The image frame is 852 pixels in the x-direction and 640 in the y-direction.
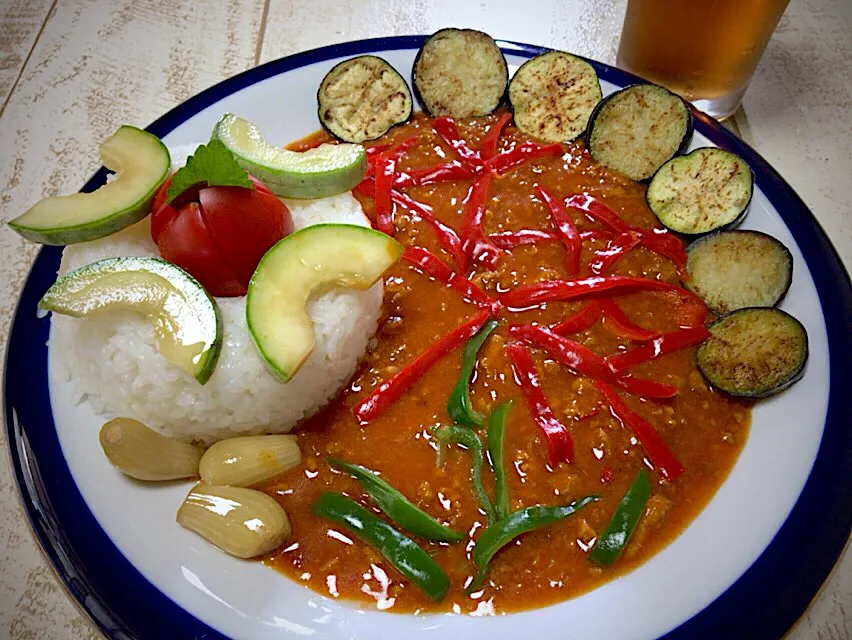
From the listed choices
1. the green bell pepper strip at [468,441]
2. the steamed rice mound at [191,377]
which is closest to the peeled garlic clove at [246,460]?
the steamed rice mound at [191,377]

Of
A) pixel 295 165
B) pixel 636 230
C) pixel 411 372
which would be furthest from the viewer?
pixel 636 230

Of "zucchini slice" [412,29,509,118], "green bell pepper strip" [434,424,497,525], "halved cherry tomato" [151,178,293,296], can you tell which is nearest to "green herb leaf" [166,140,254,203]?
"halved cherry tomato" [151,178,293,296]

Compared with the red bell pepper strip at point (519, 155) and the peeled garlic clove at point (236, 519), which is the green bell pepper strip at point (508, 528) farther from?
the red bell pepper strip at point (519, 155)

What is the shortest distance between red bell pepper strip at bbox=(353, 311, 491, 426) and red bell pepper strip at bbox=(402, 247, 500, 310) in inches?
3.0

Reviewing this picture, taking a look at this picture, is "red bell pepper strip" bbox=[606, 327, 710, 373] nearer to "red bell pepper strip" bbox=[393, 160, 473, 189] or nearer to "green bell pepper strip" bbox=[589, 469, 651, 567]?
"green bell pepper strip" bbox=[589, 469, 651, 567]

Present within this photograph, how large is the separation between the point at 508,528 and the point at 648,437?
1.96 ft

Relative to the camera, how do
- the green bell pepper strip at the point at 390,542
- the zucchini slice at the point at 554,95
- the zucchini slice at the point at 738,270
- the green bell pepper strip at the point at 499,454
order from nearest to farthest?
the green bell pepper strip at the point at 390,542 → the green bell pepper strip at the point at 499,454 → the zucchini slice at the point at 738,270 → the zucchini slice at the point at 554,95

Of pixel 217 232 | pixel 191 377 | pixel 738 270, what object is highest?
pixel 738 270

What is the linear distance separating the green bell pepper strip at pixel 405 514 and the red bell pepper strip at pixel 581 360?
2.47 ft

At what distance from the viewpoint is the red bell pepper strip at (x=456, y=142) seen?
10.5 ft

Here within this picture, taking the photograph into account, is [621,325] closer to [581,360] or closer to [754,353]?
[581,360]

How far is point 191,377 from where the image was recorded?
2393 mm

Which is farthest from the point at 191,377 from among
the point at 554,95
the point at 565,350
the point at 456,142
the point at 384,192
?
the point at 554,95

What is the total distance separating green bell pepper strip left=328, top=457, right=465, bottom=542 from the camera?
2.17 m
